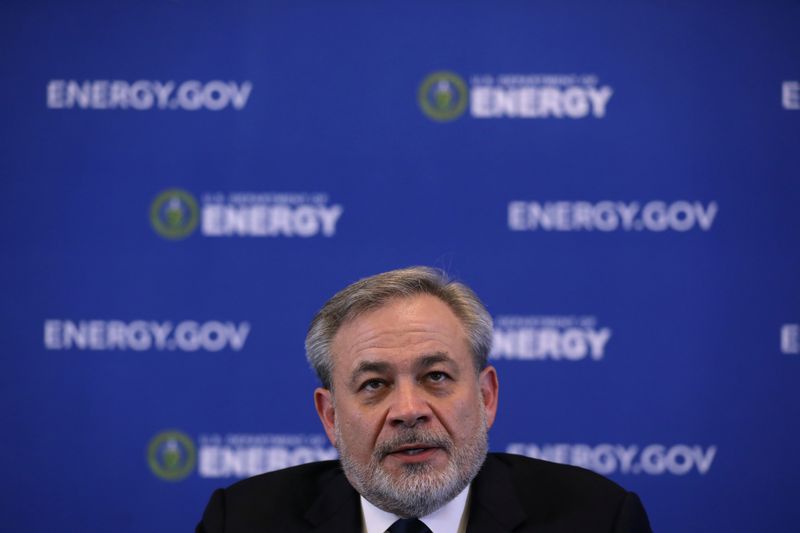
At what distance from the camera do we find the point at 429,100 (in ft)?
10.4

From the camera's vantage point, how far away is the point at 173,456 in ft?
10.3

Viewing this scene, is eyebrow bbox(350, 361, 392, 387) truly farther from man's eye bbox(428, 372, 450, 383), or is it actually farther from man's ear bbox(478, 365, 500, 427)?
man's ear bbox(478, 365, 500, 427)

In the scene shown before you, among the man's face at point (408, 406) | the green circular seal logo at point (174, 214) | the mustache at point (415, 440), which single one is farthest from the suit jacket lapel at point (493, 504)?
the green circular seal logo at point (174, 214)

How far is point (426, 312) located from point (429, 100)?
1.55 meters

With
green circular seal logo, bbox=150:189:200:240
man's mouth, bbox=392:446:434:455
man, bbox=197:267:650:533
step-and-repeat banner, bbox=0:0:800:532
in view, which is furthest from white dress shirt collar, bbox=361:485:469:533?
green circular seal logo, bbox=150:189:200:240

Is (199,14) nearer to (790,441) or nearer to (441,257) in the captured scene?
(441,257)

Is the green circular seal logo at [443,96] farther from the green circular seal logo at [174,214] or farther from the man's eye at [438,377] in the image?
the man's eye at [438,377]

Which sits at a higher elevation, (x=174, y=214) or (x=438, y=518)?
(x=174, y=214)

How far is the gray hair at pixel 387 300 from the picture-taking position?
1.84 m

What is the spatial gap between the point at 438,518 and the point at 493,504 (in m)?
0.13

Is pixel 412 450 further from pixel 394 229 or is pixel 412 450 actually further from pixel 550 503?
pixel 394 229

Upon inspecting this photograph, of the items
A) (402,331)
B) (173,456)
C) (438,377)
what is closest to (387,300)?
(402,331)

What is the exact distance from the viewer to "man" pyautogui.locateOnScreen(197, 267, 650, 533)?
1703 millimetres

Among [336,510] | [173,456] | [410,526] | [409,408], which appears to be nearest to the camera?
[409,408]
